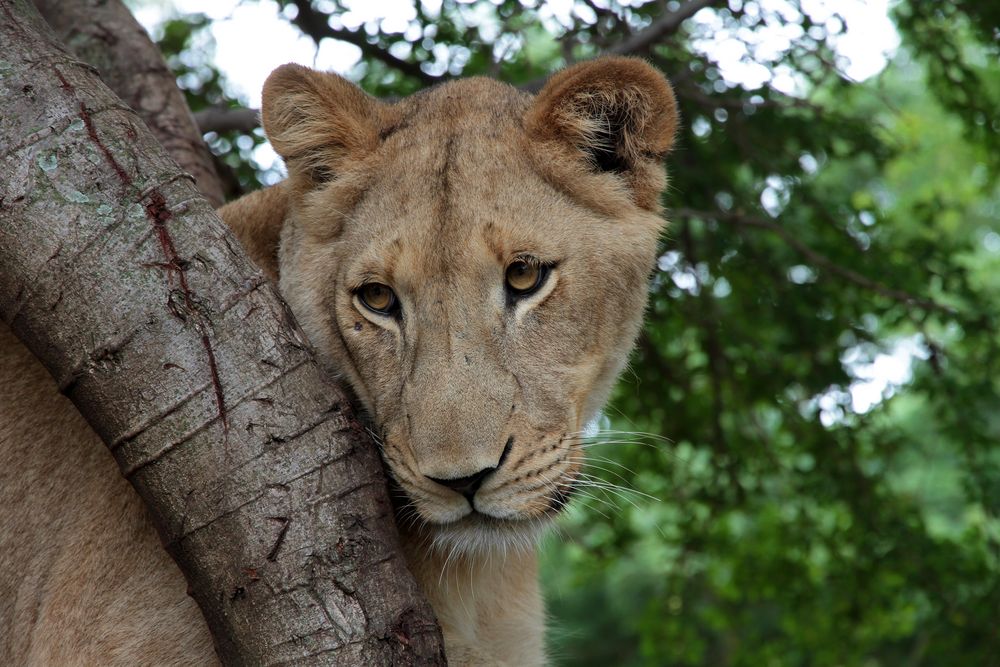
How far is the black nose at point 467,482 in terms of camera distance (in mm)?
3133

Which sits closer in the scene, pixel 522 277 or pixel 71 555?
pixel 71 555

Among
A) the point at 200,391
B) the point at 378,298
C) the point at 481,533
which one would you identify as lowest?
the point at 481,533

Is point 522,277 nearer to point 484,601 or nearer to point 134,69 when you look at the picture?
point 484,601

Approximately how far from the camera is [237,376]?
2.54m

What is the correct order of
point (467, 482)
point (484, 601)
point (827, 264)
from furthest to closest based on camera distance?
point (827, 264), point (484, 601), point (467, 482)

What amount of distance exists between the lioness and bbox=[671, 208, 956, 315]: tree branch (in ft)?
5.02

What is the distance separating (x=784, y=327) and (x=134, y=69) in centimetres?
382

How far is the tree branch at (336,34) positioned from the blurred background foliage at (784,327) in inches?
0.5

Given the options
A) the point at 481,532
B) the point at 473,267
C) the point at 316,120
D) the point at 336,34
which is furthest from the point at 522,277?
the point at 336,34

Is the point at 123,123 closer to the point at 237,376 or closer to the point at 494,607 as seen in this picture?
the point at 237,376

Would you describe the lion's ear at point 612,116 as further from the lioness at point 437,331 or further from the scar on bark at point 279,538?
the scar on bark at point 279,538

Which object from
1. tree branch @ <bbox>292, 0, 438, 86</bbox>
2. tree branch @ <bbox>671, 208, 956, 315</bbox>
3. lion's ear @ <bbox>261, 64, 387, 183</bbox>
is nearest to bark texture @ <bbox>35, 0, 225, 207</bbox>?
lion's ear @ <bbox>261, 64, 387, 183</bbox>

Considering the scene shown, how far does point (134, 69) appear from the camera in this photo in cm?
478

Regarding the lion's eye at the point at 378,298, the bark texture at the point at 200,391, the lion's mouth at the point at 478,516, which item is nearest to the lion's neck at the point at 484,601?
the lion's mouth at the point at 478,516
